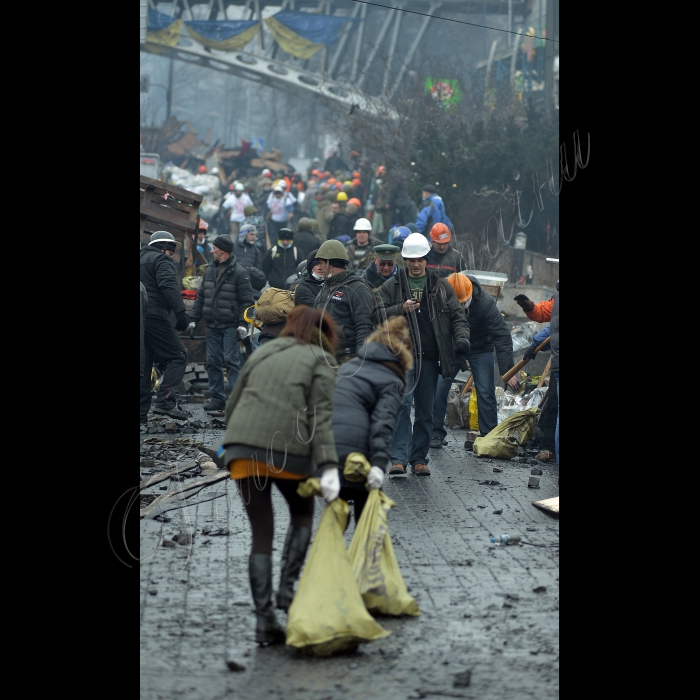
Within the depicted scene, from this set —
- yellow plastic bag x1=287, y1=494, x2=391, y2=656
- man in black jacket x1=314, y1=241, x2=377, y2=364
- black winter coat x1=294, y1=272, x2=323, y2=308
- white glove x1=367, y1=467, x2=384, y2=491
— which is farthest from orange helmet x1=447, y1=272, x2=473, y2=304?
yellow plastic bag x1=287, y1=494, x2=391, y2=656

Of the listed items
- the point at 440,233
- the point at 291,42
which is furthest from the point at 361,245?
the point at 291,42

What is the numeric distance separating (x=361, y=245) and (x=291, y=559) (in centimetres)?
949

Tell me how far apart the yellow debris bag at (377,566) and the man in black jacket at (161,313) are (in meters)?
6.03

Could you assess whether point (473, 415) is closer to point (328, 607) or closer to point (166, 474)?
point (166, 474)

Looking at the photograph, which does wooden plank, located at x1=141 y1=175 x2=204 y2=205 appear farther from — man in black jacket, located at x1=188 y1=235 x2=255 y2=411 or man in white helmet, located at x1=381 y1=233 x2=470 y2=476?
man in white helmet, located at x1=381 y1=233 x2=470 y2=476

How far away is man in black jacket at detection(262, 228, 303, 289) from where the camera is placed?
51.3ft

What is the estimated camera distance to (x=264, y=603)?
17.5 ft

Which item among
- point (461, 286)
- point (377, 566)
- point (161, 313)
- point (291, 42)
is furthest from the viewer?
point (291, 42)

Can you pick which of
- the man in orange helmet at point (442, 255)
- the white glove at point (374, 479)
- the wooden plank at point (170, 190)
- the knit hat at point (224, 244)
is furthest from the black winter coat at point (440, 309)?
the wooden plank at point (170, 190)

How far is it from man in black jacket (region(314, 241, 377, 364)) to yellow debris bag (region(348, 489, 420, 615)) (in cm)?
340

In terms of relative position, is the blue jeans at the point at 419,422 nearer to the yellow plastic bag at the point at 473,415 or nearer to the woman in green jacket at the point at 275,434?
the yellow plastic bag at the point at 473,415
